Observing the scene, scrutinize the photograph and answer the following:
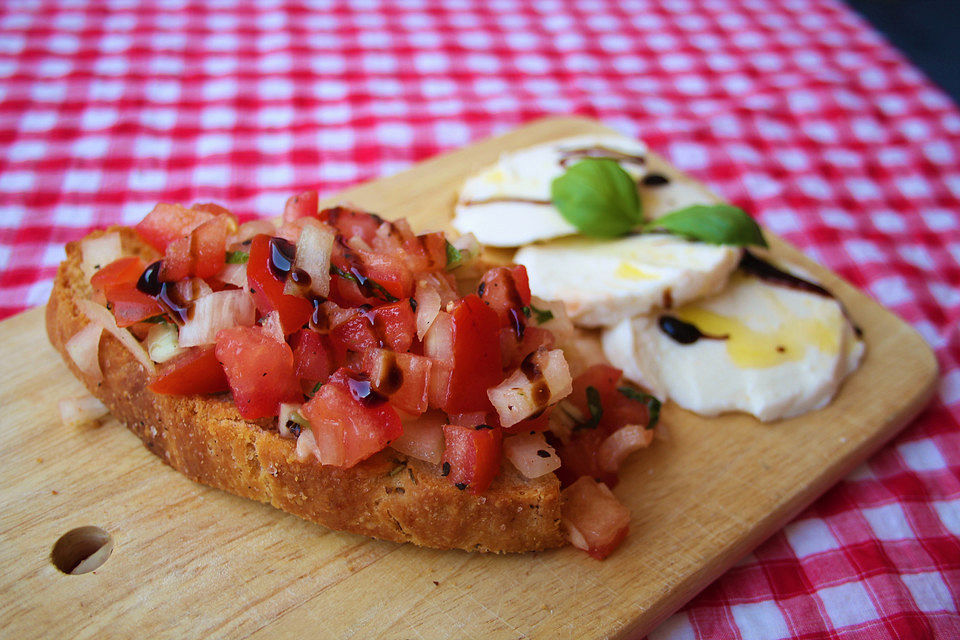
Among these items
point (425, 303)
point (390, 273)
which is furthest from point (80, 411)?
point (425, 303)

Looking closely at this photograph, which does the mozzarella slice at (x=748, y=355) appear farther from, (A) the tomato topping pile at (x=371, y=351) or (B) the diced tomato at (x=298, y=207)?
(B) the diced tomato at (x=298, y=207)

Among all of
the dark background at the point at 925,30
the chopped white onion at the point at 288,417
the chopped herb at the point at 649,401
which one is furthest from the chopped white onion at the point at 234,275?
the dark background at the point at 925,30

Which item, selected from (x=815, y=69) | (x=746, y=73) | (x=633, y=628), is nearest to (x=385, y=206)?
(x=633, y=628)

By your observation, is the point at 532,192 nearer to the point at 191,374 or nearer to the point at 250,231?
the point at 250,231

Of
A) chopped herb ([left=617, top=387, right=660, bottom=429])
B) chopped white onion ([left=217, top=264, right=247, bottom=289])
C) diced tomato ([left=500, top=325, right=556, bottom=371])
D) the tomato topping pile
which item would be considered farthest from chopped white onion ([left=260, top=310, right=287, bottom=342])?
chopped herb ([left=617, top=387, right=660, bottom=429])

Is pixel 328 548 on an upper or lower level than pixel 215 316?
lower

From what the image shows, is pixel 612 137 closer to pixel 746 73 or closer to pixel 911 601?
pixel 746 73
